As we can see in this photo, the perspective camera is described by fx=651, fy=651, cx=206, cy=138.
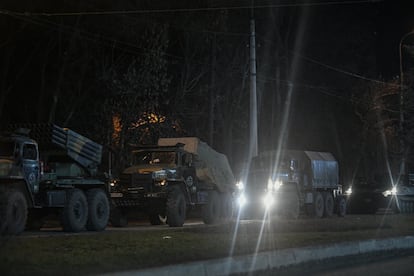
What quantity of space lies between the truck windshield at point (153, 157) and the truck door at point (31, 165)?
5555 millimetres

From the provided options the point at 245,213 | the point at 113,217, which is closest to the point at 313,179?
the point at 245,213

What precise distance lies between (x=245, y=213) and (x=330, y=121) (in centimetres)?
2144

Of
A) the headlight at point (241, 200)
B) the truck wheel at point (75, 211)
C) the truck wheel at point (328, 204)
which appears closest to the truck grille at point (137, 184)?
the truck wheel at point (75, 211)

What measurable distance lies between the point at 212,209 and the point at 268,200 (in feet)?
17.4

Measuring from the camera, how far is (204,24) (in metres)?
33.2

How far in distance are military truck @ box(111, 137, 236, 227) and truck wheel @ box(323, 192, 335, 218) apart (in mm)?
6859

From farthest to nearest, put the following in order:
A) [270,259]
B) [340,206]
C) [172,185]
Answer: [340,206] < [172,185] < [270,259]

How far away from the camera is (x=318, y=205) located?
3028cm

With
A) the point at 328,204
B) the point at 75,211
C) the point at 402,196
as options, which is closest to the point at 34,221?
the point at 75,211

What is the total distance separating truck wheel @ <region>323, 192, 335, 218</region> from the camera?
31.0 metres

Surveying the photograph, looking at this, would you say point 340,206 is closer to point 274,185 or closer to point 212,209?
point 274,185

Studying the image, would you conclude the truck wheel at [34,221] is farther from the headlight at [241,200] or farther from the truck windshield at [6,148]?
the headlight at [241,200]

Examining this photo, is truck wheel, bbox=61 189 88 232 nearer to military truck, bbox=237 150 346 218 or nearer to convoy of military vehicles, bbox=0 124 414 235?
convoy of military vehicles, bbox=0 124 414 235

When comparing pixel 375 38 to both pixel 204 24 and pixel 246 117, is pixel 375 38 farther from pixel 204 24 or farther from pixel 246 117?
pixel 204 24
